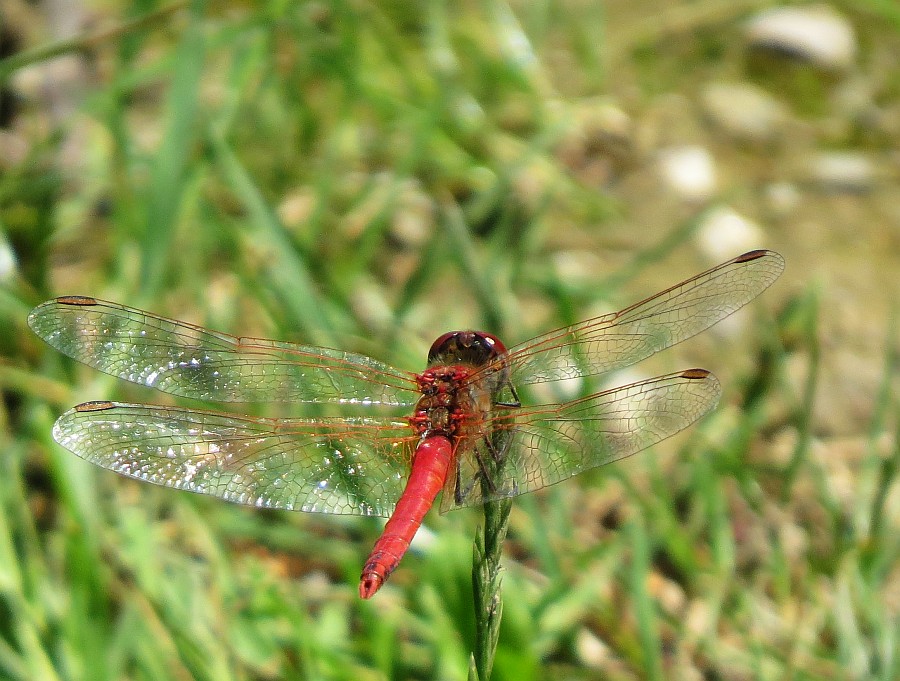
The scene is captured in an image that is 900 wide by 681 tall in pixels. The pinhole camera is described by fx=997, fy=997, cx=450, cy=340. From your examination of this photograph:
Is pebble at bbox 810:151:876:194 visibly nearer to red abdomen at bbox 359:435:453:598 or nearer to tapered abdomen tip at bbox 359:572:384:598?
red abdomen at bbox 359:435:453:598

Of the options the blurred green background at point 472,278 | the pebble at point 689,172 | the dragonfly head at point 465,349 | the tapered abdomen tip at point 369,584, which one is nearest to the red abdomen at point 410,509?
the tapered abdomen tip at point 369,584

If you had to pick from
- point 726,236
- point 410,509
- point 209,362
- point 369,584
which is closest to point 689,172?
point 726,236

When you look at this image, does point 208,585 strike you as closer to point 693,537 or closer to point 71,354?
point 71,354

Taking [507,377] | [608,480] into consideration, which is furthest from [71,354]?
[608,480]

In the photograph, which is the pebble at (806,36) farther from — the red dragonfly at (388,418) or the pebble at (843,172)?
the red dragonfly at (388,418)

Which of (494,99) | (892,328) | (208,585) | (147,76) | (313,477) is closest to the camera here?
(313,477)

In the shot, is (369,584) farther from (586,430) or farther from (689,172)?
(689,172)
